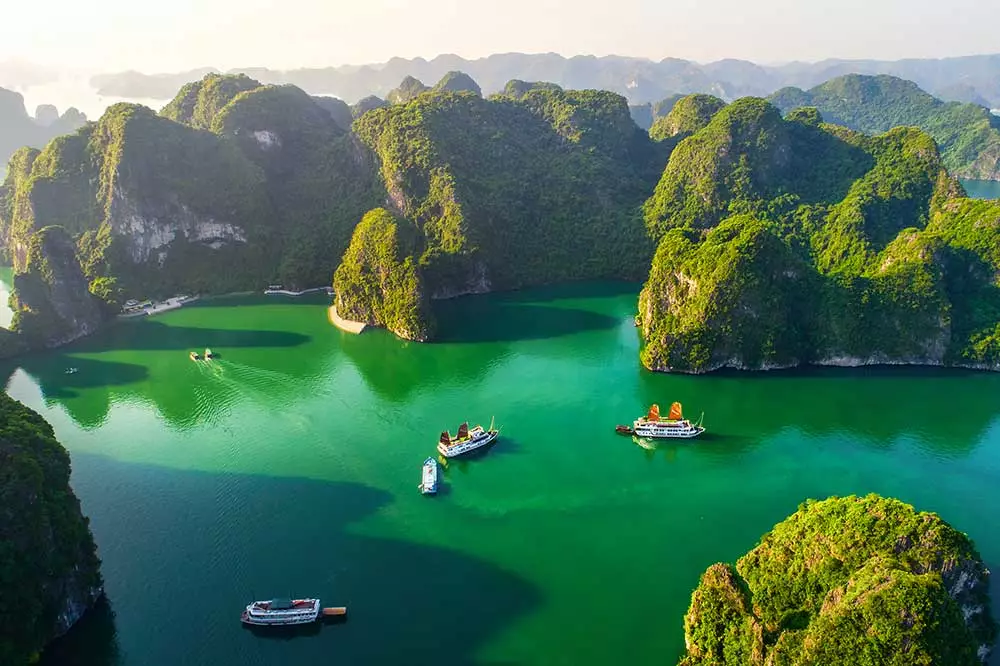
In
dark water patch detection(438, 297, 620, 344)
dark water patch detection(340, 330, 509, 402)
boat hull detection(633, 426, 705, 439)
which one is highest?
dark water patch detection(438, 297, 620, 344)

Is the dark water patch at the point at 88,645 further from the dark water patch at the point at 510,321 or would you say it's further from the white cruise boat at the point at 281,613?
the dark water patch at the point at 510,321

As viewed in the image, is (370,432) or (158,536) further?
(370,432)

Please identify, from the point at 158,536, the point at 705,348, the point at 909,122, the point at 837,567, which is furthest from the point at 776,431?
the point at 909,122

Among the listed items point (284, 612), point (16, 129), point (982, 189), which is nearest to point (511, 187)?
point (284, 612)

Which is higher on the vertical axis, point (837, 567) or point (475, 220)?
point (475, 220)

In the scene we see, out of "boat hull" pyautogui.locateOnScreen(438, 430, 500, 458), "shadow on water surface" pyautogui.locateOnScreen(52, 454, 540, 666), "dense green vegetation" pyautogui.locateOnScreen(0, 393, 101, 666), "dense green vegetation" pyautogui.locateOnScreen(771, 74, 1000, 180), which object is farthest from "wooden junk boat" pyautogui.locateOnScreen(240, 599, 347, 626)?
"dense green vegetation" pyautogui.locateOnScreen(771, 74, 1000, 180)

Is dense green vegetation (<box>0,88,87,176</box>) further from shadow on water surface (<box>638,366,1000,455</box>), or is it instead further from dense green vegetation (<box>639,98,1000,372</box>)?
shadow on water surface (<box>638,366,1000,455</box>)

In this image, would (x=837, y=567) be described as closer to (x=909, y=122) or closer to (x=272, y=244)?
(x=272, y=244)

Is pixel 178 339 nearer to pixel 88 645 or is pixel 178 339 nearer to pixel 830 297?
pixel 88 645
